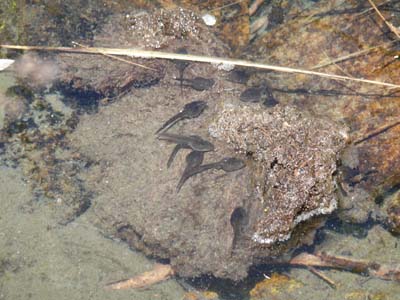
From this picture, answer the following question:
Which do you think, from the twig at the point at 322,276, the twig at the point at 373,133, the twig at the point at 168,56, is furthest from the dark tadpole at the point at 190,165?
the twig at the point at 373,133

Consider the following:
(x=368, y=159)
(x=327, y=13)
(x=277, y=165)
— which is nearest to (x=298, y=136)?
(x=277, y=165)

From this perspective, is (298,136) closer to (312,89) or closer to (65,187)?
(312,89)

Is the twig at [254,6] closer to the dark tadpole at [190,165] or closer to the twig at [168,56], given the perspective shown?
the twig at [168,56]

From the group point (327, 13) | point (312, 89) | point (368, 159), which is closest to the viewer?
point (368, 159)

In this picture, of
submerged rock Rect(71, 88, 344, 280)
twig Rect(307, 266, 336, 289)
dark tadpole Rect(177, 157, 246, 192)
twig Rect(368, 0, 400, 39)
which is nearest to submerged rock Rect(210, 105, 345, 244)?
submerged rock Rect(71, 88, 344, 280)

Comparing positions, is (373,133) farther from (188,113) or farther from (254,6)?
(254,6)

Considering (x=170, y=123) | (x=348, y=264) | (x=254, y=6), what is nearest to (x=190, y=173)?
(x=170, y=123)

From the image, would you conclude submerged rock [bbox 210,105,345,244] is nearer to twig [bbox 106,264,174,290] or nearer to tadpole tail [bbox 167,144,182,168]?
tadpole tail [bbox 167,144,182,168]
